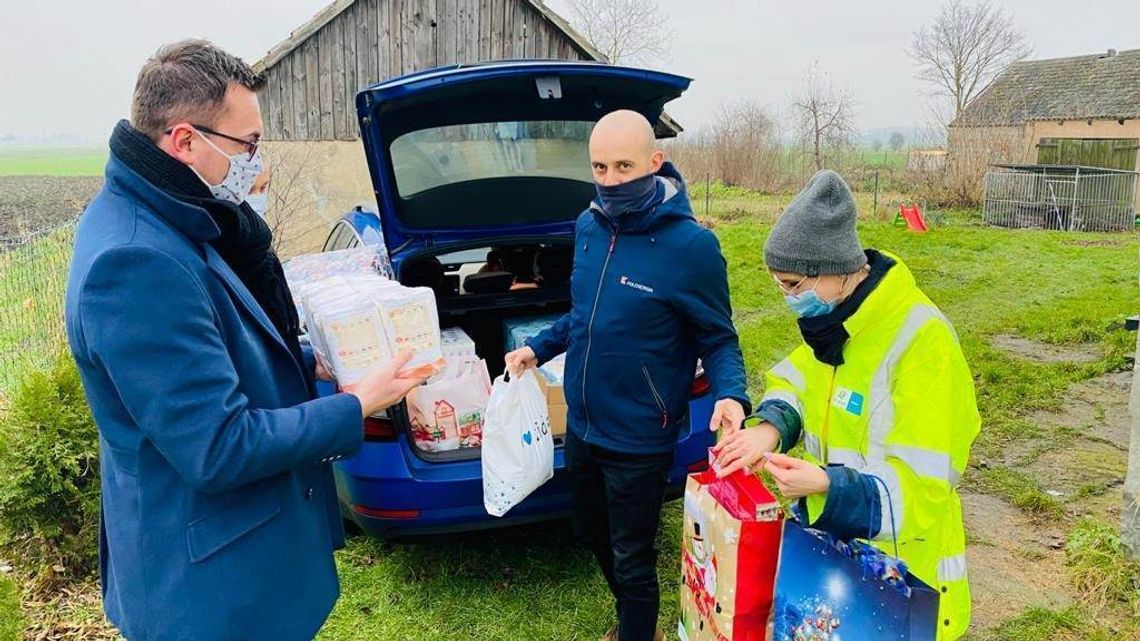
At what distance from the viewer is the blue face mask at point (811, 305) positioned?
6.06ft

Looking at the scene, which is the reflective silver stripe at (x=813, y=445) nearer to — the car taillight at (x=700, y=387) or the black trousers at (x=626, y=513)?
the black trousers at (x=626, y=513)

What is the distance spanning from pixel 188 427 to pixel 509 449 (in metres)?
1.46

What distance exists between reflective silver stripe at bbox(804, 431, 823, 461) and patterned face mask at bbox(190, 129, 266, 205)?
1.52m

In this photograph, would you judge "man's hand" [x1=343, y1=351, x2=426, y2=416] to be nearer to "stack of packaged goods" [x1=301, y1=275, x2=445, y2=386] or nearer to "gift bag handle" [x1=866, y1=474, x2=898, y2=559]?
"stack of packaged goods" [x1=301, y1=275, x2=445, y2=386]

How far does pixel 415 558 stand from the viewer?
3605mm

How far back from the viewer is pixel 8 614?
8.13ft

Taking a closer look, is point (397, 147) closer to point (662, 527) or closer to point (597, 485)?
point (597, 485)

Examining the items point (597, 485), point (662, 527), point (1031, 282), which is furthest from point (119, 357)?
point (1031, 282)

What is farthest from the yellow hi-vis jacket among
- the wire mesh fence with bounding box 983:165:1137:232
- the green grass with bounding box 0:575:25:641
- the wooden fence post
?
the wire mesh fence with bounding box 983:165:1137:232

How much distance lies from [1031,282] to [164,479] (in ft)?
36.1

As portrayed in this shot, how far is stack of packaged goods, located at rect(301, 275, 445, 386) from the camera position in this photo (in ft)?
7.23

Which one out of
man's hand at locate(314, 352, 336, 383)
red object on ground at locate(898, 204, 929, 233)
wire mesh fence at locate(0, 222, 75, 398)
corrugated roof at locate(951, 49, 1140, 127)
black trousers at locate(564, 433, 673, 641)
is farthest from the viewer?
corrugated roof at locate(951, 49, 1140, 127)

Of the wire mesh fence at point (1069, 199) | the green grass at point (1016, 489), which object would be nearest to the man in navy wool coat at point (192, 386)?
the green grass at point (1016, 489)

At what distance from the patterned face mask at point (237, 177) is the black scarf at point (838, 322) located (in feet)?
4.40
